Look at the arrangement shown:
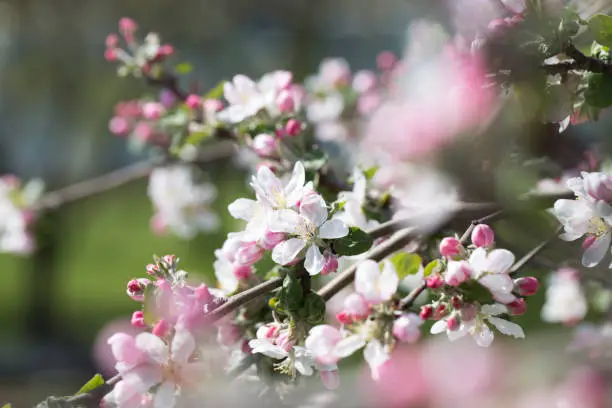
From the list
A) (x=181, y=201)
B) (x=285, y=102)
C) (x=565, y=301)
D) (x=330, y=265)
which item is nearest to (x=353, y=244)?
(x=330, y=265)

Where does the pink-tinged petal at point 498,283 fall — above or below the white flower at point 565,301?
above

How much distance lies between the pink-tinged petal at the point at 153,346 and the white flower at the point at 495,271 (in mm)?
317

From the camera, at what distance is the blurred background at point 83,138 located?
14.1 feet

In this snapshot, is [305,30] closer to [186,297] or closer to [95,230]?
[95,230]

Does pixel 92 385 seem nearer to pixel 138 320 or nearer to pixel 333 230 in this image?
pixel 138 320

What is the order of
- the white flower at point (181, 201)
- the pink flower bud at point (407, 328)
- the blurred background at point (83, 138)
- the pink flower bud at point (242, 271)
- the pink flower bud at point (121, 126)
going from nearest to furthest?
the pink flower bud at point (407, 328) → the pink flower bud at point (242, 271) → the pink flower bud at point (121, 126) → the white flower at point (181, 201) → the blurred background at point (83, 138)

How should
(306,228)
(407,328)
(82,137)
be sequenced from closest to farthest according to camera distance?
(407,328) → (306,228) → (82,137)

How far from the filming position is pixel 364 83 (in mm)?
1669

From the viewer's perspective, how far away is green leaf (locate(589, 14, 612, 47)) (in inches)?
31.4

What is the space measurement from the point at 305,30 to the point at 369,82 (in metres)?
5.48

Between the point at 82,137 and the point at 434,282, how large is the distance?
5736 millimetres

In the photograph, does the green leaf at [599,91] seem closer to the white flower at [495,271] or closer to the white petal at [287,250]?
the white flower at [495,271]

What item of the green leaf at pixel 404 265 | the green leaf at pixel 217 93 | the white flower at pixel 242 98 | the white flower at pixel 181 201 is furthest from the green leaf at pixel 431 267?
the white flower at pixel 181 201

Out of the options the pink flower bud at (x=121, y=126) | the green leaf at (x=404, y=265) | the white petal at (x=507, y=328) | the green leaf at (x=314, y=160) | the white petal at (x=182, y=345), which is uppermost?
the pink flower bud at (x=121, y=126)
